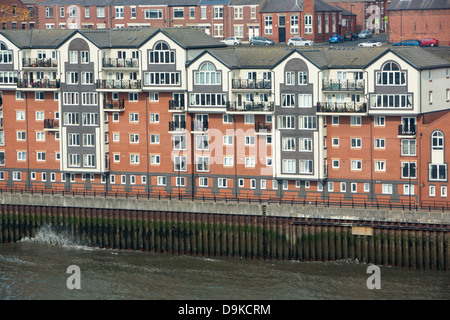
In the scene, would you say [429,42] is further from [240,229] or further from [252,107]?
[240,229]

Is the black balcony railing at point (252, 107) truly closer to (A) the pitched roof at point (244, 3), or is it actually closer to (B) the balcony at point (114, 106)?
(B) the balcony at point (114, 106)

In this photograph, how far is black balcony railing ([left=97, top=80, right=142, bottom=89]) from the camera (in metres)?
104

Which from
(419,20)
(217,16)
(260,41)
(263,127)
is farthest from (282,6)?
(263,127)

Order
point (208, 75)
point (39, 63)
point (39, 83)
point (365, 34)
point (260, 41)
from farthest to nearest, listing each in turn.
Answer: point (365, 34), point (260, 41), point (39, 63), point (39, 83), point (208, 75)

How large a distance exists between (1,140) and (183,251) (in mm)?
24045

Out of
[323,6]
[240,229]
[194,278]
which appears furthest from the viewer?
[323,6]

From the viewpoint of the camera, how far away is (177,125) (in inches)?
4080

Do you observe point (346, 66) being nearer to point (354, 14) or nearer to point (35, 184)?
point (35, 184)

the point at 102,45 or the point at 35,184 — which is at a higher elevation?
the point at 102,45

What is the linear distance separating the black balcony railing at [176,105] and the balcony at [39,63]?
1225 cm

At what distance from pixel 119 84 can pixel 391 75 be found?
25.1 metres

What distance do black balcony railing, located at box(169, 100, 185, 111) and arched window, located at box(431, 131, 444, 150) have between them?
22.6 m

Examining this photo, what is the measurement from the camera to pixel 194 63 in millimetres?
102125
